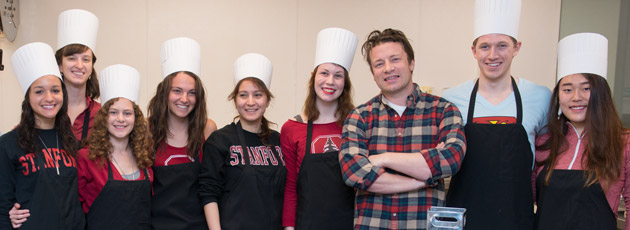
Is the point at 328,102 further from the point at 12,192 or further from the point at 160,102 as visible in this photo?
the point at 12,192

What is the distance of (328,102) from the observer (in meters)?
1.83

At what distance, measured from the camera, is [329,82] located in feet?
5.82

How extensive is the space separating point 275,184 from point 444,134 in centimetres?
72

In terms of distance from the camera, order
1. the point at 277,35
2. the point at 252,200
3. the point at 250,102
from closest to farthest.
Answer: the point at 252,200 < the point at 250,102 < the point at 277,35

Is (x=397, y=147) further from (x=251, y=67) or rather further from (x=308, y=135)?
(x=251, y=67)

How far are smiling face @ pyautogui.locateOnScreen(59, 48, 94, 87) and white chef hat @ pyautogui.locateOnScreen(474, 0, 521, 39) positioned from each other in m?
1.78

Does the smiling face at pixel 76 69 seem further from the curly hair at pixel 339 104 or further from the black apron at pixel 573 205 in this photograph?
the black apron at pixel 573 205

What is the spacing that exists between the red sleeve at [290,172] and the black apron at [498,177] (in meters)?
0.68

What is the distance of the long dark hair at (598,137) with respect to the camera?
4.93 feet

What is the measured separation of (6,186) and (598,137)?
2.14 m

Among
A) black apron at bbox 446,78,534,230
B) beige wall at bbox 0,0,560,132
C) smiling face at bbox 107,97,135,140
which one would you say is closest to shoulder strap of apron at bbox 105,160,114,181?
smiling face at bbox 107,97,135,140

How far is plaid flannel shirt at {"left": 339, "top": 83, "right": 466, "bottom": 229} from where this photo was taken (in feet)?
4.64

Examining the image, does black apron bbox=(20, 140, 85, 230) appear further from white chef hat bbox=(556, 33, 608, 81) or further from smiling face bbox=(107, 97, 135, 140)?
white chef hat bbox=(556, 33, 608, 81)

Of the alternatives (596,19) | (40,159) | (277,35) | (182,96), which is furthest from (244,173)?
(596,19)
